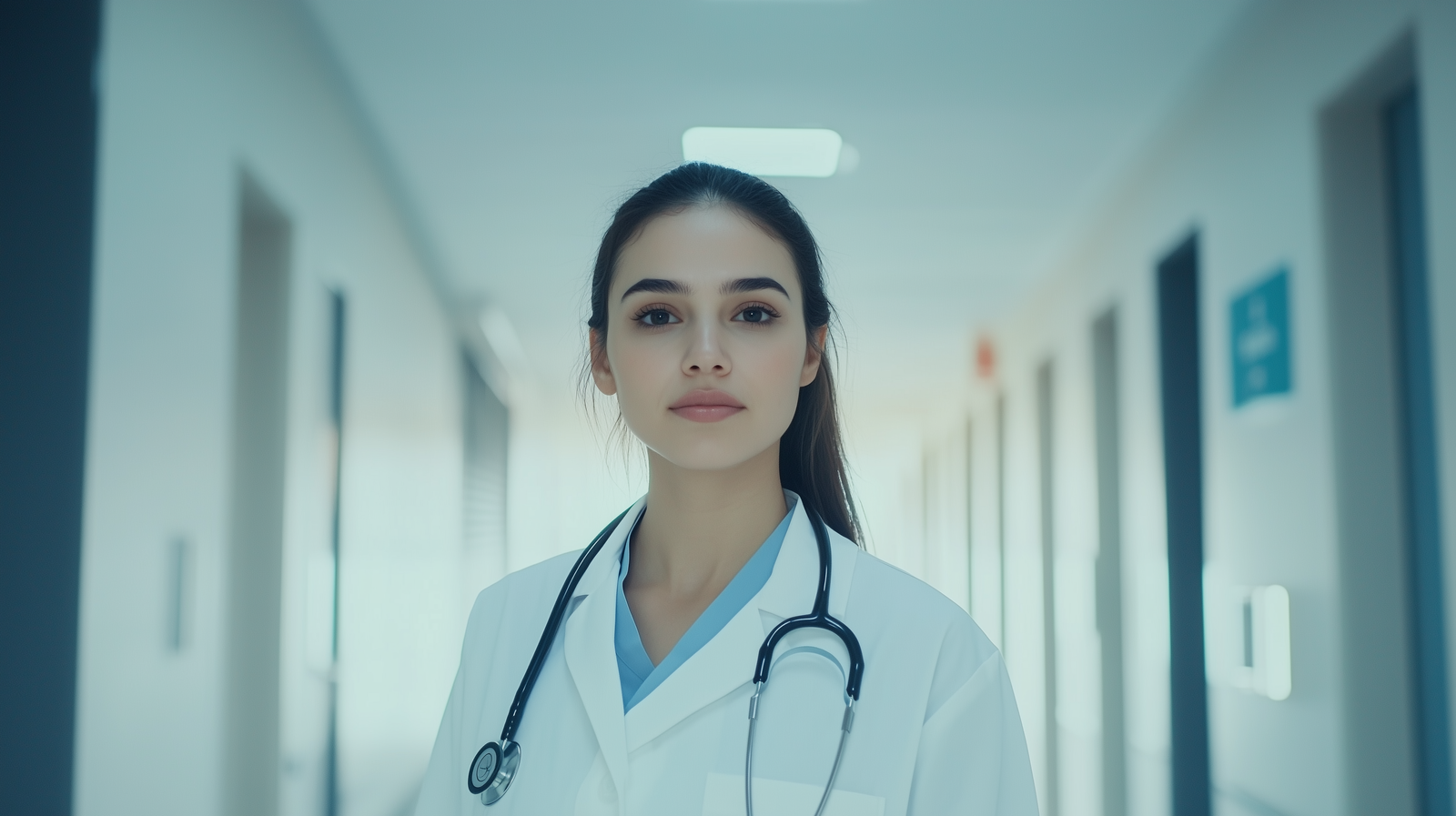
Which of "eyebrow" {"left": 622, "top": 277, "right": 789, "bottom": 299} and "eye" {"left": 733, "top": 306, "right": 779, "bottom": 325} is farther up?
"eyebrow" {"left": 622, "top": 277, "right": 789, "bottom": 299}

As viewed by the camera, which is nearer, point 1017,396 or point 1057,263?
point 1057,263

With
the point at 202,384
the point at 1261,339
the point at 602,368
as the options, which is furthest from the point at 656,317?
the point at 1261,339

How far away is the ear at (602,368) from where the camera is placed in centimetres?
125

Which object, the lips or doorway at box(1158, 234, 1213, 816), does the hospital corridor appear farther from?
the lips

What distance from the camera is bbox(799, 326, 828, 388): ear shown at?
1.29 m

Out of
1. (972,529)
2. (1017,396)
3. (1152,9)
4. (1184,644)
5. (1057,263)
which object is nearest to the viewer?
(1152,9)

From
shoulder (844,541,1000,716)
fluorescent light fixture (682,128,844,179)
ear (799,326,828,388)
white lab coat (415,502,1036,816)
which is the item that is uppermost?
fluorescent light fixture (682,128,844,179)

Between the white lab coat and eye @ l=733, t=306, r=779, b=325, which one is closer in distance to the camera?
the white lab coat

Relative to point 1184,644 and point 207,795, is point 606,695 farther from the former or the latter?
point 1184,644

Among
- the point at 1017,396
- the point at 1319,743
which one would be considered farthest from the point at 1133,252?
the point at 1017,396

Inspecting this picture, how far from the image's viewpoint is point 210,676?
226cm

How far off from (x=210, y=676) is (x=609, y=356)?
1558mm

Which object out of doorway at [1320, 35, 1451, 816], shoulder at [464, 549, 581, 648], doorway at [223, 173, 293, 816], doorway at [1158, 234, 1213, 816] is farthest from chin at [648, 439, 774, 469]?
doorway at [1158, 234, 1213, 816]

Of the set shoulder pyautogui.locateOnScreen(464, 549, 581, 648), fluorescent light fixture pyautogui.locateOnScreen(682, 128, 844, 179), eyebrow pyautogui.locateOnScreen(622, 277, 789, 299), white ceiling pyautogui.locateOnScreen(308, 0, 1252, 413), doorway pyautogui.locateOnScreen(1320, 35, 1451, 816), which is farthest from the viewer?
fluorescent light fixture pyautogui.locateOnScreen(682, 128, 844, 179)
